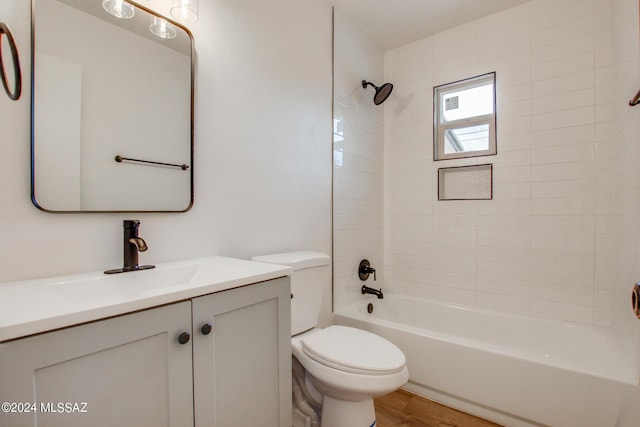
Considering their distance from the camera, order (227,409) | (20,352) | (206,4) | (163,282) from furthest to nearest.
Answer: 1. (206,4)
2. (163,282)
3. (227,409)
4. (20,352)

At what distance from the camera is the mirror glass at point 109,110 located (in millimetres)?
962

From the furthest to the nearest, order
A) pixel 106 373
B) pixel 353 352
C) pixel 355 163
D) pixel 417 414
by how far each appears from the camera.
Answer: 1. pixel 355 163
2. pixel 417 414
3. pixel 353 352
4. pixel 106 373

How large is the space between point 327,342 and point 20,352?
3.61 ft

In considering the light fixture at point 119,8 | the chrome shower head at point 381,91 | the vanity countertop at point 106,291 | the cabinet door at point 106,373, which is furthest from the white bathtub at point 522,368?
the light fixture at point 119,8

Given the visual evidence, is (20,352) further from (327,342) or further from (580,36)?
(580,36)

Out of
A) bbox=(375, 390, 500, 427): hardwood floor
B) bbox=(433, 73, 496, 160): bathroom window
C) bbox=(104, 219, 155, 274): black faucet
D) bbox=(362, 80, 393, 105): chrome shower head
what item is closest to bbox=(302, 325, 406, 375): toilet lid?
bbox=(375, 390, 500, 427): hardwood floor

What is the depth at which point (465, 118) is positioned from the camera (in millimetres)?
2414

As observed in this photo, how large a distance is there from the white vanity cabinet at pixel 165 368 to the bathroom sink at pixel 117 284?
0.13m

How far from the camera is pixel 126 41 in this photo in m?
1.15

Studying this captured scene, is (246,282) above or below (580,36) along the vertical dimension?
below

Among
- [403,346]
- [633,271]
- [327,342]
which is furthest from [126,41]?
[633,271]

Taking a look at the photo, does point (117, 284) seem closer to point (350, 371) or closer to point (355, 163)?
point (350, 371)

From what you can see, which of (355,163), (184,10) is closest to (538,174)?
(355,163)

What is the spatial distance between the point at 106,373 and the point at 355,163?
79.8 inches
